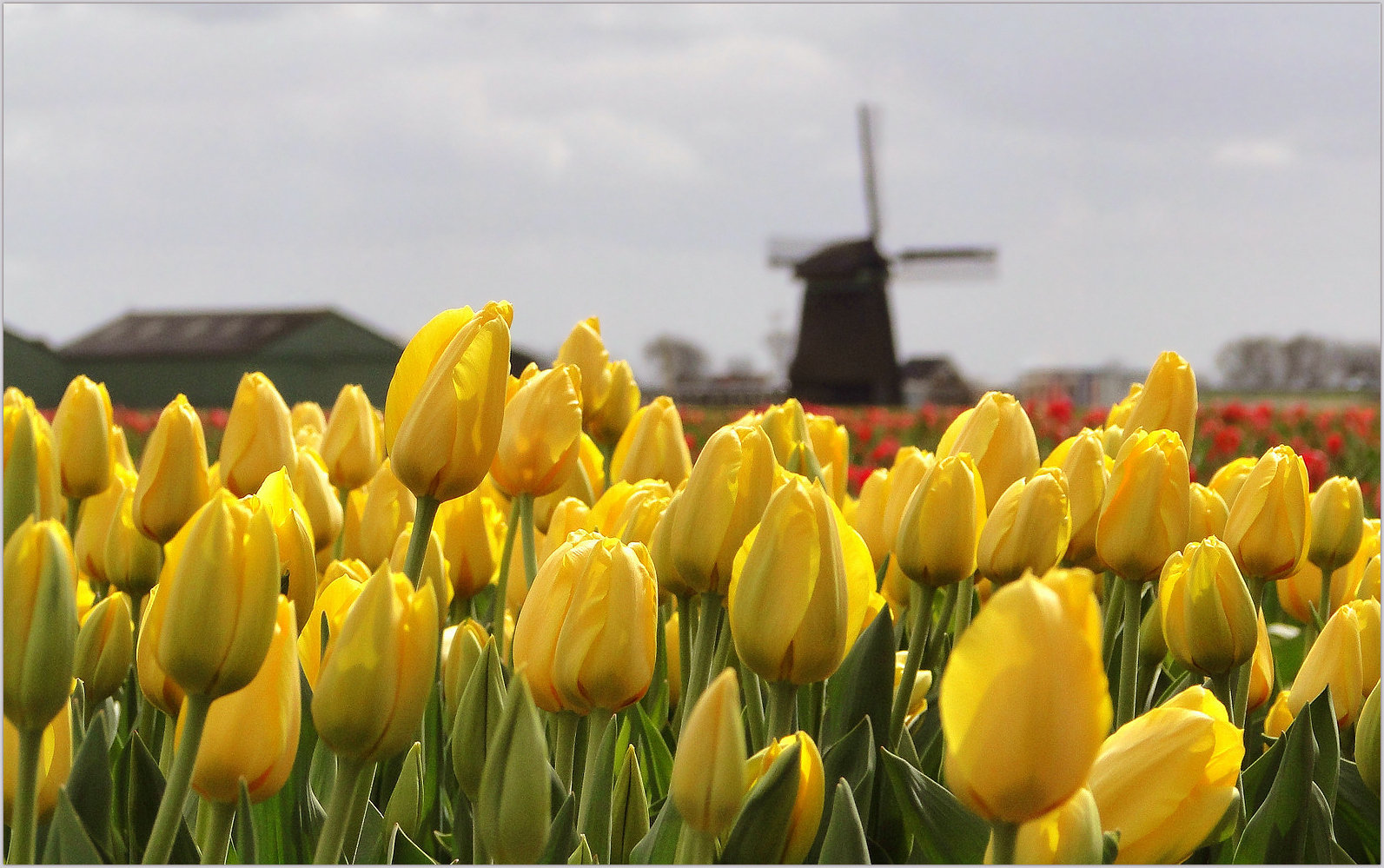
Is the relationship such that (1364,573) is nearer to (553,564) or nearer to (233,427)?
(553,564)

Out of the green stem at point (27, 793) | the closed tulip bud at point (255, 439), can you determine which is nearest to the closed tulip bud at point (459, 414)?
the green stem at point (27, 793)

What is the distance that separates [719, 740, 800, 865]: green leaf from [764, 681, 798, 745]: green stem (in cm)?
16

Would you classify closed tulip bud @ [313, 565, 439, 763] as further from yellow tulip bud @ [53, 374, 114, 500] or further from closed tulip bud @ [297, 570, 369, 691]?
yellow tulip bud @ [53, 374, 114, 500]

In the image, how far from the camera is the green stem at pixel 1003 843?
697 millimetres

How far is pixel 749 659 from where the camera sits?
914 mm

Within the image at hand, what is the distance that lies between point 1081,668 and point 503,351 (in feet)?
1.79

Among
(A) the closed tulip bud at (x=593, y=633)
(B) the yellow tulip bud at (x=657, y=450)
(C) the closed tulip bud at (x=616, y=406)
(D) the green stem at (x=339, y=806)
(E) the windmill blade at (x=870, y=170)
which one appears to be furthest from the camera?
(E) the windmill blade at (x=870, y=170)

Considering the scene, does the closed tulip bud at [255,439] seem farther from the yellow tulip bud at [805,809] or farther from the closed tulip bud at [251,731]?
the yellow tulip bud at [805,809]

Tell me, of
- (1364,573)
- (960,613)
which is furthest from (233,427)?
(1364,573)

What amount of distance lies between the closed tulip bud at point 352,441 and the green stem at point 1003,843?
4.32ft

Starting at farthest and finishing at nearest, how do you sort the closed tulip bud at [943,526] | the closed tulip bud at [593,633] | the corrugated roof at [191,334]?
the corrugated roof at [191,334], the closed tulip bud at [943,526], the closed tulip bud at [593,633]

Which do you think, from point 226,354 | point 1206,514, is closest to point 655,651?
point 1206,514

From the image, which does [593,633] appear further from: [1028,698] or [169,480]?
[169,480]

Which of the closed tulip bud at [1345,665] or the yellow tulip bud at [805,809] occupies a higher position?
the yellow tulip bud at [805,809]
